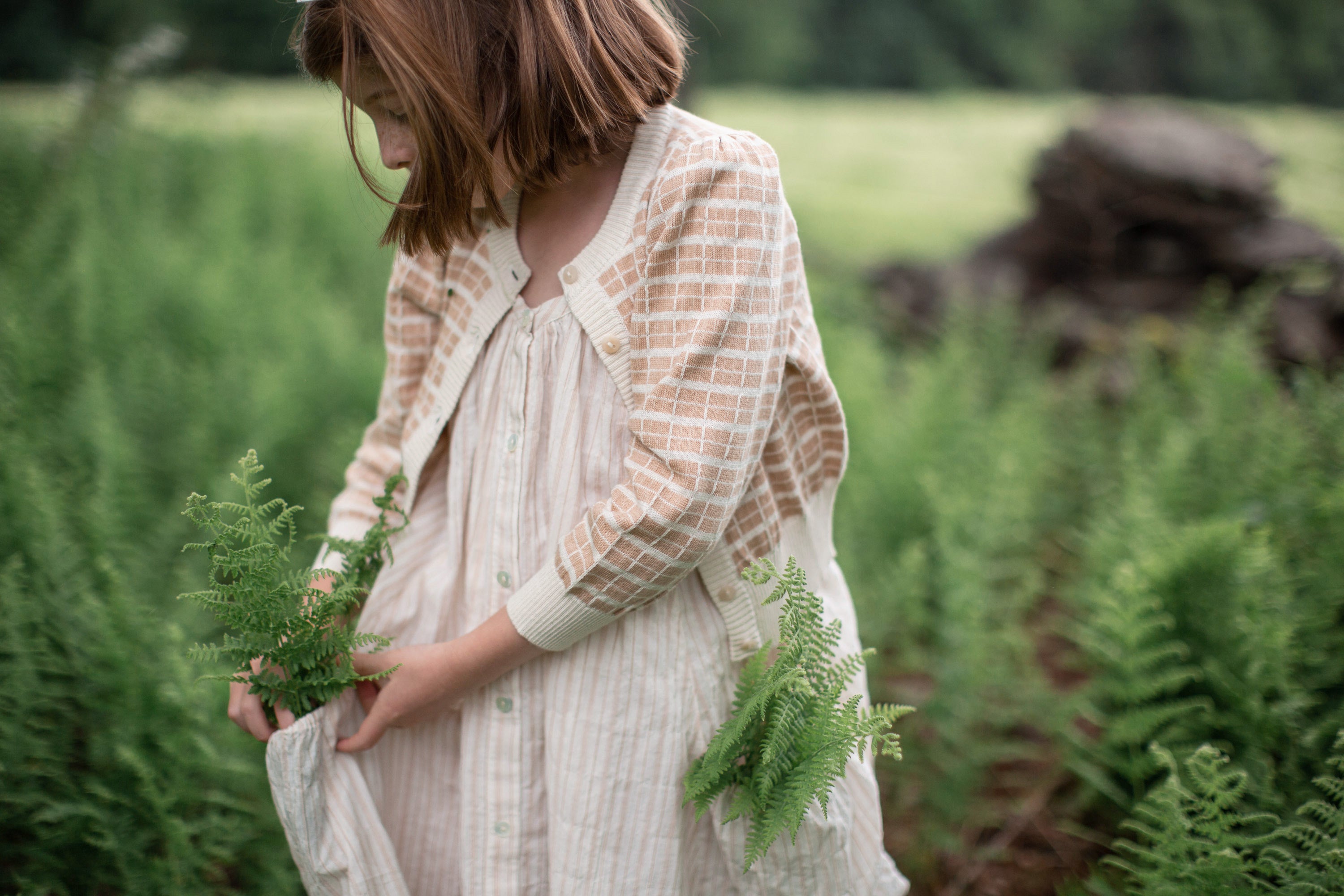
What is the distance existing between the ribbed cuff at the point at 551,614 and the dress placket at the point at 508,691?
85 mm

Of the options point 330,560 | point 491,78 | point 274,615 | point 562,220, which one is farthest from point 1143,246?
point 274,615

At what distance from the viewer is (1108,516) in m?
2.53

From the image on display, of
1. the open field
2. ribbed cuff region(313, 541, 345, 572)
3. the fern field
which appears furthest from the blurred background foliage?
ribbed cuff region(313, 541, 345, 572)

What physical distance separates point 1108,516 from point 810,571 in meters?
1.79

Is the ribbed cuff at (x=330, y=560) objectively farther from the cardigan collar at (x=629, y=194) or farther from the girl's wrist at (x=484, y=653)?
the cardigan collar at (x=629, y=194)

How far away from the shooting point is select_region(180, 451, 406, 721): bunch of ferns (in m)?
0.96

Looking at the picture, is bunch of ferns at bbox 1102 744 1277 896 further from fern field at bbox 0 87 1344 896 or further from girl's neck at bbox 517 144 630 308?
girl's neck at bbox 517 144 630 308

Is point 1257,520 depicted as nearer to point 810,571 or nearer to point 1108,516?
point 1108,516

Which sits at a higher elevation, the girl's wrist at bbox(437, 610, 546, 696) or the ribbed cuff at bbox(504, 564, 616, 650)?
the ribbed cuff at bbox(504, 564, 616, 650)

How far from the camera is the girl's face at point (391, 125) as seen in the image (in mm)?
922

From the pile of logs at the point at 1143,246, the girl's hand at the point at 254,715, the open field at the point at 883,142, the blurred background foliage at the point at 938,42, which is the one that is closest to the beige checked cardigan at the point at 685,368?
the girl's hand at the point at 254,715

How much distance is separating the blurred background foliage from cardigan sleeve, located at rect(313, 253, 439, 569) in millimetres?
4547

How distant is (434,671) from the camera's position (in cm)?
100

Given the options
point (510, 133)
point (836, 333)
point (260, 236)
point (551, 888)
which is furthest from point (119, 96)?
point (551, 888)
